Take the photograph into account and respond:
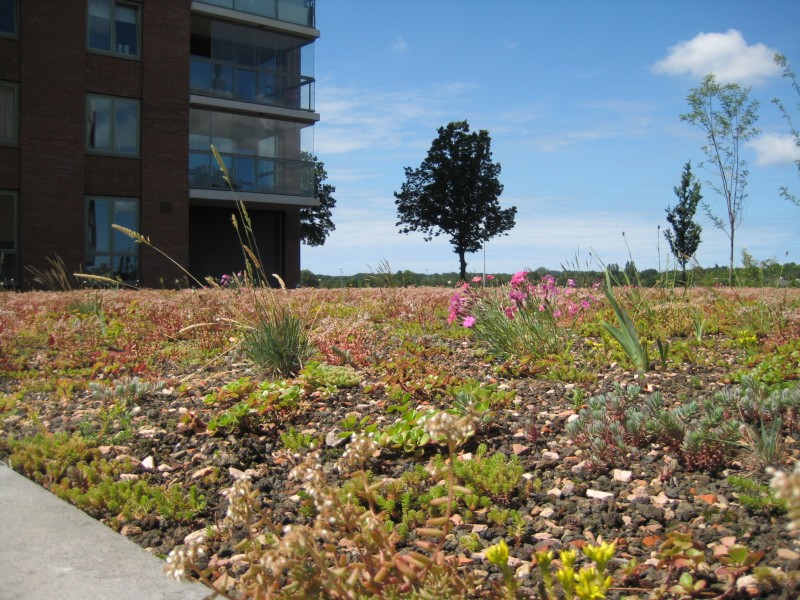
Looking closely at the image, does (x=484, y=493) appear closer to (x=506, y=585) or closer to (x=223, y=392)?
(x=506, y=585)

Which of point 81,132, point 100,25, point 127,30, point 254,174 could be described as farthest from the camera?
point 254,174

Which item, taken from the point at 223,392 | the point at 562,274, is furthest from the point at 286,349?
the point at 562,274

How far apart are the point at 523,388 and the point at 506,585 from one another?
2.28 m

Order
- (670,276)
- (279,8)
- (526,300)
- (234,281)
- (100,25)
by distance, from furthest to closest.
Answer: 1. (279,8)
2. (100,25)
3. (670,276)
4. (234,281)
5. (526,300)

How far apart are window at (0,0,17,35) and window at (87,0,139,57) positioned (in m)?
1.71

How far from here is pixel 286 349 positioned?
4734 millimetres

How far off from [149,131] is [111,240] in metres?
3.15

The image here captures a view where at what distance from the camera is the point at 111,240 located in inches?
712

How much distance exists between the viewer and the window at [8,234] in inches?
656

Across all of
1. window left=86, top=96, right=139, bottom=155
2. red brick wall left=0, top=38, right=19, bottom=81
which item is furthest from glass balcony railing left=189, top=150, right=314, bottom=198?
red brick wall left=0, top=38, right=19, bottom=81

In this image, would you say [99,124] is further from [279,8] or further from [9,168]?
[279,8]

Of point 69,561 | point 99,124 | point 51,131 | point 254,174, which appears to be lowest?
point 69,561

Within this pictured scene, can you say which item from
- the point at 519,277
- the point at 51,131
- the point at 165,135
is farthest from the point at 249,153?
the point at 519,277

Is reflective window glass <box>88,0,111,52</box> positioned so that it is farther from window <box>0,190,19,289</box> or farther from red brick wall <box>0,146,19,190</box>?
window <box>0,190,19,289</box>
